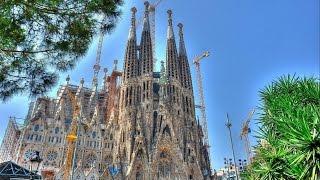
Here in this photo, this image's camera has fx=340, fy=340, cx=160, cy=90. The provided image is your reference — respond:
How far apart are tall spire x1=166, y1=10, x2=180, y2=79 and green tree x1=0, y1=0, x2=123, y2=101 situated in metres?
42.0

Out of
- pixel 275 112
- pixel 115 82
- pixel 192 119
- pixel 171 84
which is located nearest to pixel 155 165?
pixel 192 119

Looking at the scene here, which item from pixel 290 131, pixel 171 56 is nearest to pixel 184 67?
pixel 171 56

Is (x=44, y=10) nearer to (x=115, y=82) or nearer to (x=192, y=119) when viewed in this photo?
(x=192, y=119)

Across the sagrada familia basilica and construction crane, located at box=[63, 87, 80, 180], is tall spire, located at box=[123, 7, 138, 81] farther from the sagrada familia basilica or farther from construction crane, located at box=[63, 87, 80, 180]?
construction crane, located at box=[63, 87, 80, 180]

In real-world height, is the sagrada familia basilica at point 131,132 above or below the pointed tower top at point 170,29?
below

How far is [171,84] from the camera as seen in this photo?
50.5 m

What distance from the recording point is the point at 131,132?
44312 mm

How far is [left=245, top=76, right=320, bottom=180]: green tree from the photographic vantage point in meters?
10.7

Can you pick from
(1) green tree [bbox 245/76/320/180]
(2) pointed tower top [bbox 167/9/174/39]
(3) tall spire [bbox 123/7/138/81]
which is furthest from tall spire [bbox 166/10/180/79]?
(1) green tree [bbox 245/76/320/180]

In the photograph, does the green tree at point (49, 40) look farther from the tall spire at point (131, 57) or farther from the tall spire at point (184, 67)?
the tall spire at point (184, 67)

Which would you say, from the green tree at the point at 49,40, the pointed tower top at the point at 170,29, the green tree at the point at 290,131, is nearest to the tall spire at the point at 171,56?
the pointed tower top at the point at 170,29

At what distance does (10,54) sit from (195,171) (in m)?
37.7

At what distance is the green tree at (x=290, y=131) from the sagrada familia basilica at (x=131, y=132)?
2703 centimetres

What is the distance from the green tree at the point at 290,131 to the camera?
10.7 meters
